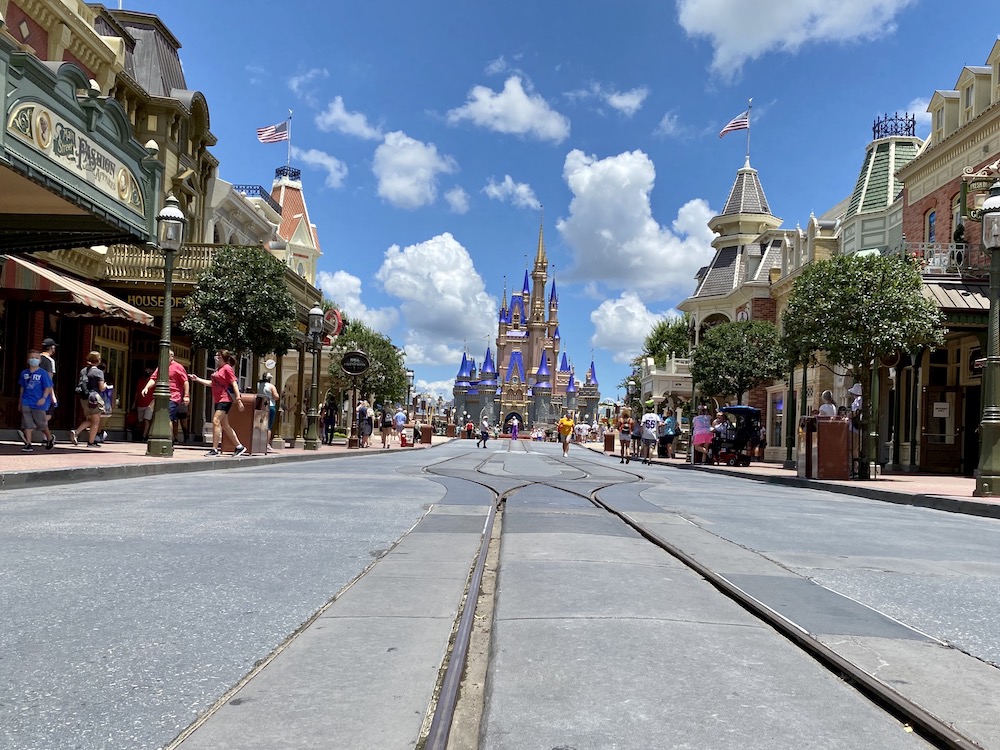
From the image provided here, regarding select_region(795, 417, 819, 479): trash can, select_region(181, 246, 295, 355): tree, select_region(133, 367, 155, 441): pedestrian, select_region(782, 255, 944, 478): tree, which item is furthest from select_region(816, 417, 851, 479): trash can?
select_region(133, 367, 155, 441): pedestrian

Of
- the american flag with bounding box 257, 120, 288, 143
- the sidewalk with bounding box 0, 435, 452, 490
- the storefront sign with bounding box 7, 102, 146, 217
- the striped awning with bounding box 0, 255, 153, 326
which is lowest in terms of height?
the sidewalk with bounding box 0, 435, 452, 490


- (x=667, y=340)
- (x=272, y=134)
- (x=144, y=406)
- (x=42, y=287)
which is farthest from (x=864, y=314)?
(x=667, y=340)

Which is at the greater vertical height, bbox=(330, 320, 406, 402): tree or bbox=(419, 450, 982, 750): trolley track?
bbox=(330, 320, 406, 402): tree

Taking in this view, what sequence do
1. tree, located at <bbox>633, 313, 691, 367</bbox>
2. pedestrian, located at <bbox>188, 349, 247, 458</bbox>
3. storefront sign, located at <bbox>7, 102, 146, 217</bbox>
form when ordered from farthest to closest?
tree, located at <bbox>633, 313, 691, 367</bbox>
pedestrian, located at <bbox>188, 349, 247, 458</bbox>
storefront sign, located at <bbox>7, 102, 146, 217</bbox>

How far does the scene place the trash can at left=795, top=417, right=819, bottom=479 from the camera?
65.6 ft

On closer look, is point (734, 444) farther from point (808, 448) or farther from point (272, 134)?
point (272, 134)

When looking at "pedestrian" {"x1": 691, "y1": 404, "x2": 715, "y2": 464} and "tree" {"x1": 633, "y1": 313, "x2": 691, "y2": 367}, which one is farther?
"tree" {"x1": 633, "y1": 313, "x2": 691, "y2": 367}

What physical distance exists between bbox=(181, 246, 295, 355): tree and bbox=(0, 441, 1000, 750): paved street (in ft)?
43.0

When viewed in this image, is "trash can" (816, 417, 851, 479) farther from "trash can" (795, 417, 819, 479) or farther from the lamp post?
the lamp post

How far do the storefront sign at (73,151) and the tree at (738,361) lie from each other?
25044 mm

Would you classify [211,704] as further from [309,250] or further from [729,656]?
[309,250]

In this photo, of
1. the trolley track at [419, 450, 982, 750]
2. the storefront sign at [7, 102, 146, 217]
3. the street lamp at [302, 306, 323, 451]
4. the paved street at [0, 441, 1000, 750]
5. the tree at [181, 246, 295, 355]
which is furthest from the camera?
the street lamp at [302, 306, 323, 451]

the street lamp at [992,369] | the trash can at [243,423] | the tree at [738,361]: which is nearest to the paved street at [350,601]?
the street lamp at [992,369]

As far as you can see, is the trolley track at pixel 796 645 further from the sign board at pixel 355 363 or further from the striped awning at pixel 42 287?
the sign board at pixel 355 363
